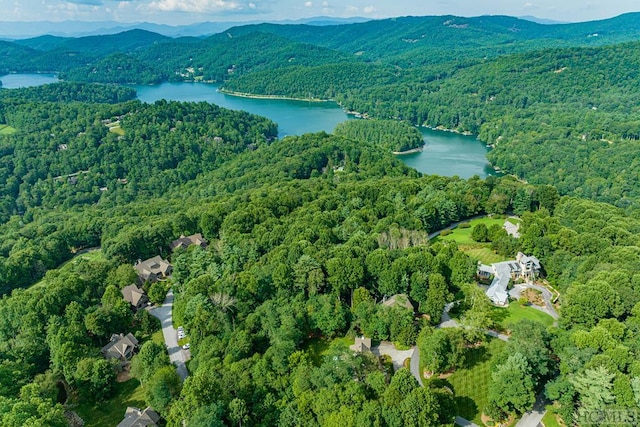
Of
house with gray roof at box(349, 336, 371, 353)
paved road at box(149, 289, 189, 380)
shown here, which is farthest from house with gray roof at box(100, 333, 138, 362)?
house with gray roof at box(349, 336, 371, 353)

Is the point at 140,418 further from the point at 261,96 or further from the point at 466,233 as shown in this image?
the point at 261,96

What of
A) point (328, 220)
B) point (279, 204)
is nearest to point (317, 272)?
point (328, 220)

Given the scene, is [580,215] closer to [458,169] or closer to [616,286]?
[616,286]

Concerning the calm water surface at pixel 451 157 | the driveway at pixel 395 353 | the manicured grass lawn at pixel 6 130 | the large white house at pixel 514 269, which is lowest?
the calm water surface at pixel 451 157

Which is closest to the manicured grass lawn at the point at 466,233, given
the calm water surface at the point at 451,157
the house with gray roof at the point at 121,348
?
the house with gray roof at the point at 121,348

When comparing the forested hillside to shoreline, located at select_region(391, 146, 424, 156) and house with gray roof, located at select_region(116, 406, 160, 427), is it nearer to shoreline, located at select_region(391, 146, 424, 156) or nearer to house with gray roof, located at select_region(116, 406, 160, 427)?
shoreline, located at select_region(391, 146, 424, 156)

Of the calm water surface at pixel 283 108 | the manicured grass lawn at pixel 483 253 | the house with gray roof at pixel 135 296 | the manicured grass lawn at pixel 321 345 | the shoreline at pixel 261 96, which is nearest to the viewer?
the manicured grass lawn at pixel 321 345

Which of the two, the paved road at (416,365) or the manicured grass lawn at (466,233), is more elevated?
the paved road at (416,365)

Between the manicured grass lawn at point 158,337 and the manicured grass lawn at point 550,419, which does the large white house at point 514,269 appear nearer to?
the manicured grass lawn at point 550,419
